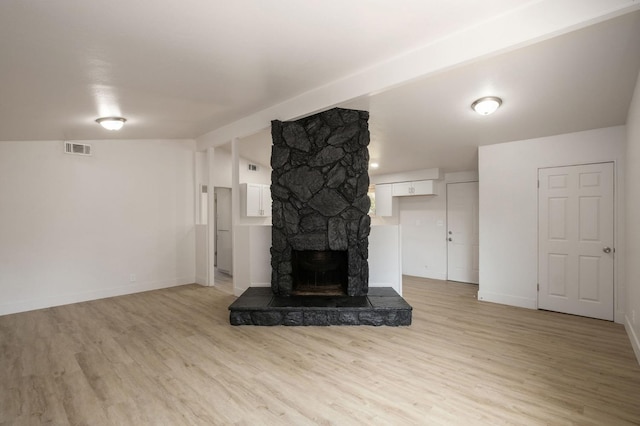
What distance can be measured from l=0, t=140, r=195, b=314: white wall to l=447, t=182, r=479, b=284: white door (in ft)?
17.0

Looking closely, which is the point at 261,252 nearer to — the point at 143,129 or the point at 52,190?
the point at 143,129

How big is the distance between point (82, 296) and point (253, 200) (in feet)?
10.2

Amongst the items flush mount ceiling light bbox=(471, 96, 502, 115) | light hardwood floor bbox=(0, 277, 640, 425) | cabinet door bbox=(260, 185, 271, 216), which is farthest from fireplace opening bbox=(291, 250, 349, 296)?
cabinet door bbox=(260, 185, 271, 216)

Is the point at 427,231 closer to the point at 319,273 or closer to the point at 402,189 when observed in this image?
the point at 402,189

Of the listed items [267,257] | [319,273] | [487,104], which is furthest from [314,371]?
[487,104]

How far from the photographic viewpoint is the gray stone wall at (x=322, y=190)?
367 cm

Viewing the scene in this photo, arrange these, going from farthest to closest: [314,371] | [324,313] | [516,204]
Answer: [516,204] < [324,313] < [314,371]

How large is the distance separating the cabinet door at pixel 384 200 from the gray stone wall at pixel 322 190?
317 cm

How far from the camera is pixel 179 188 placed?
557 cm

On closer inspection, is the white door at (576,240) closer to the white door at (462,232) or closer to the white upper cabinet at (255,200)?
the white door at (462,232)

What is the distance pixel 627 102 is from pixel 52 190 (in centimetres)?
716

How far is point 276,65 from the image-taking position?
2.72 m

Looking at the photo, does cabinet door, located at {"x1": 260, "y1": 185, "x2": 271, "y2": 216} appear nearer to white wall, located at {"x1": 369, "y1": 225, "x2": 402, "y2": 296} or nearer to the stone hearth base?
white wall, located at {"x1": 369, "y1": 225, "x2": 402, "y2": 296}

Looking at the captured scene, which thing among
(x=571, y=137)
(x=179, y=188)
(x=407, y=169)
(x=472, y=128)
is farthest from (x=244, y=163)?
(x=571, y=137)
